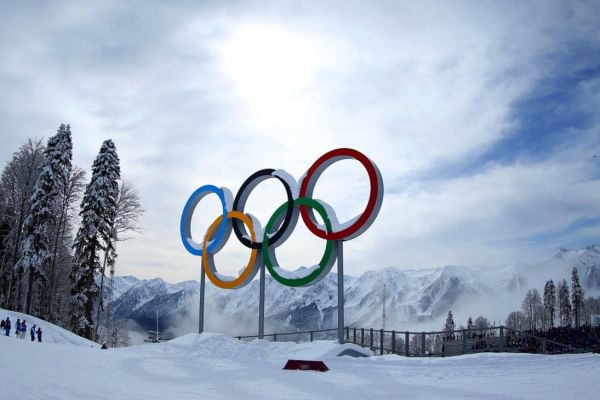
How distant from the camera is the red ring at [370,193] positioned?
68.0ft

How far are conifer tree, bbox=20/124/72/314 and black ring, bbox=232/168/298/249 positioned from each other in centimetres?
1674

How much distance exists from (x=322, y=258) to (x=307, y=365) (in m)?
6.77

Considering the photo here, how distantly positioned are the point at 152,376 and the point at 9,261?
3569 cm

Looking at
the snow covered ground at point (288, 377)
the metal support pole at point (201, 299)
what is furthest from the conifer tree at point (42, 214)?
the snow covered ground at point (288, 377)

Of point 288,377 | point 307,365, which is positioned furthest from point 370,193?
point 288,377

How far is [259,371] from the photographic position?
50.9 ft

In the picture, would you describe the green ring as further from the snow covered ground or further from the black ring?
the snow covered ground

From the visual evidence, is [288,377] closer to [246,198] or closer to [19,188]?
[246,198]

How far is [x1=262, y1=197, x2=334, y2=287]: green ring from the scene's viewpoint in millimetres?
21859

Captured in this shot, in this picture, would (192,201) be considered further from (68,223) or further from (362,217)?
(68,223)

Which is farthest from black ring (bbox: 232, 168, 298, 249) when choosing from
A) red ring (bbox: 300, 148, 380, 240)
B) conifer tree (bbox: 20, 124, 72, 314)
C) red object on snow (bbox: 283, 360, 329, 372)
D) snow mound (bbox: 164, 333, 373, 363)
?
conifer tree (bbox: 20, 124, 72, 314)

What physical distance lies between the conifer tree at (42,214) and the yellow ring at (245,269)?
1443cm

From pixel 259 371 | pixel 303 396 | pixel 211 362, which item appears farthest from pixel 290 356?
pixel 303 396

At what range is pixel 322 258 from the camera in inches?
866
